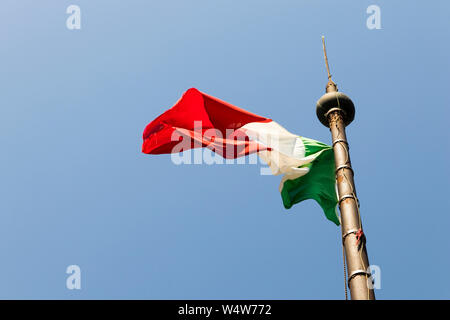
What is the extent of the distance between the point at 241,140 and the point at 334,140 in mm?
3170

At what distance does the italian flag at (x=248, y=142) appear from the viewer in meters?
14.9

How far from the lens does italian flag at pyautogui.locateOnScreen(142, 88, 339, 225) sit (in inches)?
586

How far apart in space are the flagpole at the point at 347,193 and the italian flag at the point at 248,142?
1.01 m

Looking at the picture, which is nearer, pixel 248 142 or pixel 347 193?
pixel 347 193

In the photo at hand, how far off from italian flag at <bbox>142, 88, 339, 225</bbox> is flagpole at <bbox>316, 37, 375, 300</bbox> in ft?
3.33

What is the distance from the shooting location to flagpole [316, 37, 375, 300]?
10535mm

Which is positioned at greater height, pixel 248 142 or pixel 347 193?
pixel 248 142

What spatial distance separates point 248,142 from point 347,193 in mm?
4042

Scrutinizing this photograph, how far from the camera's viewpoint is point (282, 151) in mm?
14992

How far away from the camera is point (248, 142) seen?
15367 mm

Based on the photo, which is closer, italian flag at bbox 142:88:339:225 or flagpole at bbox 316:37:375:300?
flagpole at bbox 316:37:375:300

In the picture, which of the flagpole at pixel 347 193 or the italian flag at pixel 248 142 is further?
the italian flag at pixel 248 142
